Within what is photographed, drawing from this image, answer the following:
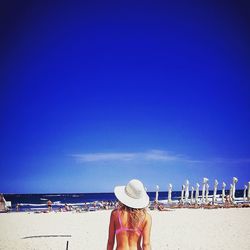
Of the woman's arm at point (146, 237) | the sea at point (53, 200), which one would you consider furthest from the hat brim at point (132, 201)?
the sea at point (53, 200)

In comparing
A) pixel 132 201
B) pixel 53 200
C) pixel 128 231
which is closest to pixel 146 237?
pixel 128 231

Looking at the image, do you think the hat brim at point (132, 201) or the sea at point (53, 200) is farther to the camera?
the sea at point (53, 200)

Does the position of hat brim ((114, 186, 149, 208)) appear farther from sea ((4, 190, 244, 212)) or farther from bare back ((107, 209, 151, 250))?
sea ((4, 190, 244, 212))

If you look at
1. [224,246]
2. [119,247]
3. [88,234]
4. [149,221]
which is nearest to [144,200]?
[149,221]

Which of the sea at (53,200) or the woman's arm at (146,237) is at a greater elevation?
the woman's arm at (146,237)

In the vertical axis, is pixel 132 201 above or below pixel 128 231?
above

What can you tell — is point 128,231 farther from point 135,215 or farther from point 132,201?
point 132,201

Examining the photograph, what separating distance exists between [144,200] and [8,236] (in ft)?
33.9

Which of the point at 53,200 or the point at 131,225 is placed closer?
the point at 131,225

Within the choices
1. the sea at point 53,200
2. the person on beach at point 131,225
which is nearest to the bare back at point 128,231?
the person on beach at point 131,225

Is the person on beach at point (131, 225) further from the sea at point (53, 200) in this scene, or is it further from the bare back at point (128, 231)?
the sea at point (53, 200)

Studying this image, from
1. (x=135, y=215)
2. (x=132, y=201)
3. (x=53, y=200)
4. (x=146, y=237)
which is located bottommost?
(x=53, y=200)

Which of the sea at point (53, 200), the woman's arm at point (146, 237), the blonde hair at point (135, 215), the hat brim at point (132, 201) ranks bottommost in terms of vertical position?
the sea at point (53, 200)

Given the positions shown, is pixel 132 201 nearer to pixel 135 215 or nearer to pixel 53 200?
pixel 135 215
